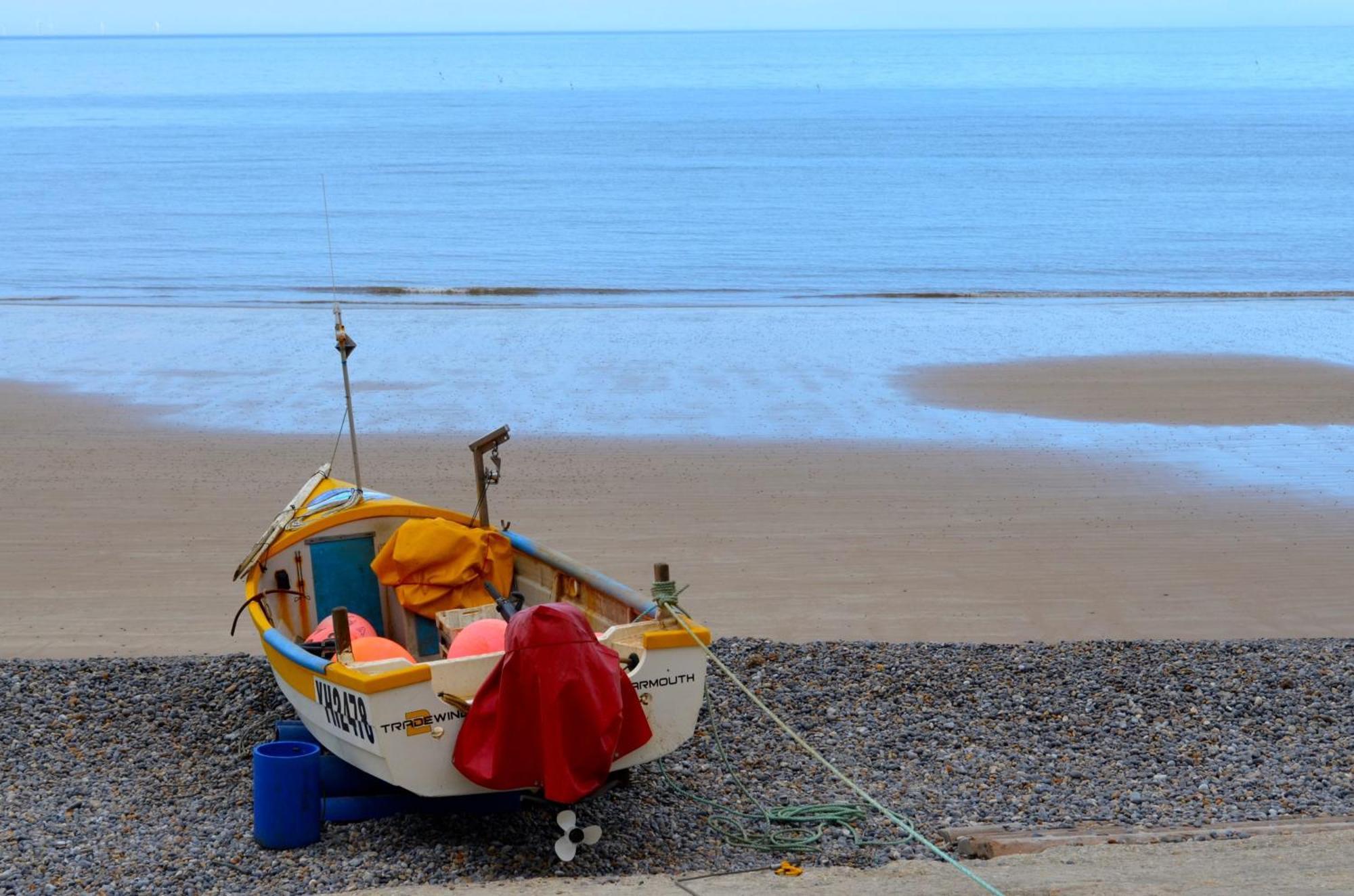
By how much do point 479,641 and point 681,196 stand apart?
41110mm

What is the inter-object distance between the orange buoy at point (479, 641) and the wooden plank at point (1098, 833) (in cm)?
224

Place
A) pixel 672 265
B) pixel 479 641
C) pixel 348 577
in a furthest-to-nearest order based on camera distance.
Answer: pixel 672 265 → pixel 348 577 → pixel 479 641

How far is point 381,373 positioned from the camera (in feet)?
65.5

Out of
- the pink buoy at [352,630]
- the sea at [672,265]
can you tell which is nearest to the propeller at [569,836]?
the pink buoy at [352,630]

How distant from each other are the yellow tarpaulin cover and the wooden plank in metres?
3.16

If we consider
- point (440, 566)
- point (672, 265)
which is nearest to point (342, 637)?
point (440, 566)

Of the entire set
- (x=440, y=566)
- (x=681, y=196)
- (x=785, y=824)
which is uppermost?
(x=681, y=196)

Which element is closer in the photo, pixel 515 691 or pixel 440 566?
pixel 515 691

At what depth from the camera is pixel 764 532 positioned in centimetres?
1296

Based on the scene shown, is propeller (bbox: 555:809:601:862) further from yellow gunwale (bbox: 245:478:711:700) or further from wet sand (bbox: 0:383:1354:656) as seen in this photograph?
wet sand (bbox: 0:383:1354:656)

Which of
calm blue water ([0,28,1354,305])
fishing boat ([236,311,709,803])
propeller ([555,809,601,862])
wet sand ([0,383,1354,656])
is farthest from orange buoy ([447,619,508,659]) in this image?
calm blue water ([0,28,1354,305])

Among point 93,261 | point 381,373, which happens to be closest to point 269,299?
point 93,261

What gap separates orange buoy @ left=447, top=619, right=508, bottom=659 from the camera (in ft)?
24.3

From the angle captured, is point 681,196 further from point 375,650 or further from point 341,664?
point 341,664
